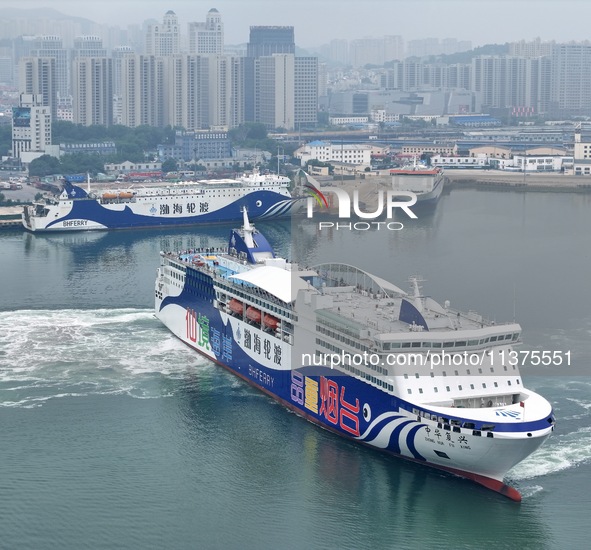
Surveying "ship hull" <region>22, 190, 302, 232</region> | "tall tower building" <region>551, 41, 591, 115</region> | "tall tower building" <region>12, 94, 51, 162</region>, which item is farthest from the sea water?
"tall tower building" <region>551, 41, 591, 115</region>

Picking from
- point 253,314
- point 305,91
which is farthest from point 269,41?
point 253,314

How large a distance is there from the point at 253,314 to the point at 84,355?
2.12m

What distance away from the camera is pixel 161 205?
26.4 metres

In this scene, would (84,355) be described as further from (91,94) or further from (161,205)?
(91,94)

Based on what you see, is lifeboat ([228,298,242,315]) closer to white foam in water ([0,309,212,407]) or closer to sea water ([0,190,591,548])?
sea water ([0,190,591,548])

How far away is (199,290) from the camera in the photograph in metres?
14.4

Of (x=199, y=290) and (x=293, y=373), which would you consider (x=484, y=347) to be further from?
(x=199, y=290)

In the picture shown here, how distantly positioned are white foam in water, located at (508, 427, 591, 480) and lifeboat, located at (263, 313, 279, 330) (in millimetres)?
2910

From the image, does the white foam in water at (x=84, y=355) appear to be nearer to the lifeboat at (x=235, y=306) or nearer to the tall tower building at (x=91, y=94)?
the lifeboat at (x=235, y=306)

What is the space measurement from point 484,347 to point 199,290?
4668mm

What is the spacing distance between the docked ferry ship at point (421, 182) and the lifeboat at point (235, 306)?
44.4ft

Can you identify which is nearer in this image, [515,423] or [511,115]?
[515,423]

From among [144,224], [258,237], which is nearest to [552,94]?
[144,224]

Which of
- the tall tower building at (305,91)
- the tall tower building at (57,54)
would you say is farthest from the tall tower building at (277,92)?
the tall tower building at (57,54)
